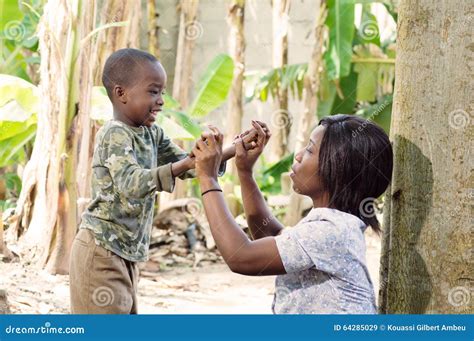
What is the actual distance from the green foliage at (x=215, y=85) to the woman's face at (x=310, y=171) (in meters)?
4.57

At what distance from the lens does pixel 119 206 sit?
2.59 m

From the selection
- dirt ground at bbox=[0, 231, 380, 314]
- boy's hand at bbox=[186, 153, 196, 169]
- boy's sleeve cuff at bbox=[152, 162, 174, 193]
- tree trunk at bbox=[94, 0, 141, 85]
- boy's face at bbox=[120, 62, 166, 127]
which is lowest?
dirt ground at bbox=[0, 231, 380, 314]

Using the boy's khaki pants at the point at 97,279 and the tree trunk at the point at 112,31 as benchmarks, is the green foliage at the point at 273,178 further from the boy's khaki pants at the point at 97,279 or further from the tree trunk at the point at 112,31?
the boy's khaki pants at the point at 97,279

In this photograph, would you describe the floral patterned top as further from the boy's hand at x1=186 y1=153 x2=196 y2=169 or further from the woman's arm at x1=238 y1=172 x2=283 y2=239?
the boy's hand at x1=186 y1=153 x2=196 y2=169

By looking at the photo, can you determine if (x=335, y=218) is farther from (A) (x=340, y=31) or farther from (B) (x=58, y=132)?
(A) (x=340, y=31)

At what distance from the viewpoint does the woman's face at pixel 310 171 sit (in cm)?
216

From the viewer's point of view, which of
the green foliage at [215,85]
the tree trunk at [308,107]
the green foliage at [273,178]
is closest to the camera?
the green foliage at [215,85]

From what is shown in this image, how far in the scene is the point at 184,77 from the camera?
354 inches

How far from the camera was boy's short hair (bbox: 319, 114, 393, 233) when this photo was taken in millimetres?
2131

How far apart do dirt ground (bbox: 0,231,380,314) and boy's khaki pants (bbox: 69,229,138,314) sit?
6.65 ft

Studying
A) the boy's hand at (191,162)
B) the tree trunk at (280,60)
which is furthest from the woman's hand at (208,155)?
the tree trunk at (280,60)

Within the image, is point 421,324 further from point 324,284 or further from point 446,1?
point 446,1

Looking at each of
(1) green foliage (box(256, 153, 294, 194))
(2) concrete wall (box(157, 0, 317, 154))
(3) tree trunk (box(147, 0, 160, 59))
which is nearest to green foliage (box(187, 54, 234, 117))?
(1) green foliage (box(256, 153, 294, 194))

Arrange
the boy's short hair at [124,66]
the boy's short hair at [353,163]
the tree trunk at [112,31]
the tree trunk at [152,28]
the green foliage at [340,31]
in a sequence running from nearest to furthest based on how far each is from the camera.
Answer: the boy's short hair at [353,163] < the boy's short hair at [124,66] < the tree trunk at [112,31] < the green foliage at [340,31] < the tree trunk at [152,28]
